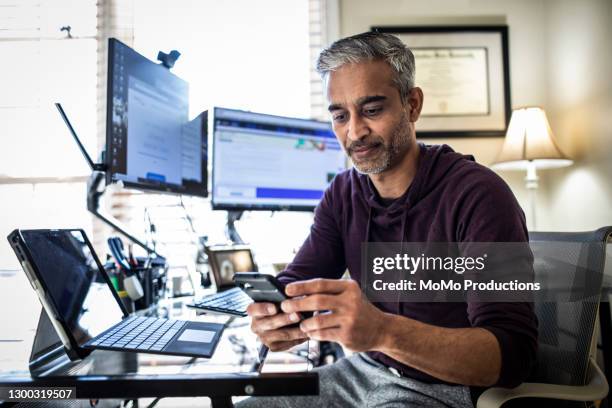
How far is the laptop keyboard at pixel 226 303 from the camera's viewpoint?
1.03m

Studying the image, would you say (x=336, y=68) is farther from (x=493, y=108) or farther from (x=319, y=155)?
Answer: (x=493, y=108)

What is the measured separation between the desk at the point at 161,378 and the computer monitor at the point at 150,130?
23.8 inches

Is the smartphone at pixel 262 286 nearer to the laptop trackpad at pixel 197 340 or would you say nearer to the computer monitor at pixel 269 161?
the laptop trackpad at pixel 197 340

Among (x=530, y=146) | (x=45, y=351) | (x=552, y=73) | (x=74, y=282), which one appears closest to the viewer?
(x=45, y=351)

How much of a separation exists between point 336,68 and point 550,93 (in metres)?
1.72

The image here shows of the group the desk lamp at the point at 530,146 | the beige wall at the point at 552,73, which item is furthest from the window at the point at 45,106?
the desk lamp at the point at 530,146

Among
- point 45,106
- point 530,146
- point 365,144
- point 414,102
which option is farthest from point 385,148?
point 45,106

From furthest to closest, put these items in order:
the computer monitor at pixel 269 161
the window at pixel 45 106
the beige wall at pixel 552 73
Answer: the window at pixel 45 106, the beige wall at pixel 552 73, the computer monitor at pixel 269 161

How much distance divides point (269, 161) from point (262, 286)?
1099 mm

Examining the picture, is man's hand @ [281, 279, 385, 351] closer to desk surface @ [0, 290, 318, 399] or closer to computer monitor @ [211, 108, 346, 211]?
desk surface @ [0, 290, 318, 399]

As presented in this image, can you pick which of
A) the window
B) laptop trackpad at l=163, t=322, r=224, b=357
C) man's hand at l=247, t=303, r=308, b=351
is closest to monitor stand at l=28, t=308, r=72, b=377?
laptop trackpad at l=163, t=322, r=224, b=357

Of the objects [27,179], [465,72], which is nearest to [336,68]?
[465,72]

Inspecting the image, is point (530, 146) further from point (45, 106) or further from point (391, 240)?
point (45, 106)

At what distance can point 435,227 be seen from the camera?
96cm
